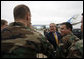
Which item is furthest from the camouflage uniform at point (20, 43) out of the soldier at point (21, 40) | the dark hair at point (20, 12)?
the dark hair at point (20, 12)

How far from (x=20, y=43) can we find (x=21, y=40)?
5 cm

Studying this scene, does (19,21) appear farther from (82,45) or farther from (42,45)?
(82,45)

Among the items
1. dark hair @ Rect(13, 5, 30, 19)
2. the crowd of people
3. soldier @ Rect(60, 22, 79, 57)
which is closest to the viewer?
the crowd of people

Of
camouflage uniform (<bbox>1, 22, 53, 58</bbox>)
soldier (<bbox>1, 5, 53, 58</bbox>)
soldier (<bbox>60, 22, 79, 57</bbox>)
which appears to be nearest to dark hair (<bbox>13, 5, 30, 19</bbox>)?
soldier (<bbox>1, 5, 53, 58</bbox>)

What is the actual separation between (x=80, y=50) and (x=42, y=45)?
521mm

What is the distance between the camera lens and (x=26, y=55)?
1920 millimetres

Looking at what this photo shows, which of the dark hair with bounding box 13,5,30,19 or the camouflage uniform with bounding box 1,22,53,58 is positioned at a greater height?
the dark hair with bounding box 13,5,30,19

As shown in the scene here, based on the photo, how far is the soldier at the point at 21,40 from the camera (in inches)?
75.6

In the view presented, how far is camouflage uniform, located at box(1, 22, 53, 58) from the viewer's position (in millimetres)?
1917

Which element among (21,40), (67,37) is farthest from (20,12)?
(67,37)

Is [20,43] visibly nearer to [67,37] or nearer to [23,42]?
[23,42]

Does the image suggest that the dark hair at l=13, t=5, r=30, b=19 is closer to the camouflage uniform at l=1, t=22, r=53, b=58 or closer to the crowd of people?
the crowd of people

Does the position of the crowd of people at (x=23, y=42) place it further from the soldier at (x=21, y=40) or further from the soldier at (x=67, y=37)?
the soldier at (x=67, y=37)

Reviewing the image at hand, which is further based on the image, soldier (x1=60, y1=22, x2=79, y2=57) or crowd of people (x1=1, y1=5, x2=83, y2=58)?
soldier (x1=60, y1=22, x2=79, y2=57)
